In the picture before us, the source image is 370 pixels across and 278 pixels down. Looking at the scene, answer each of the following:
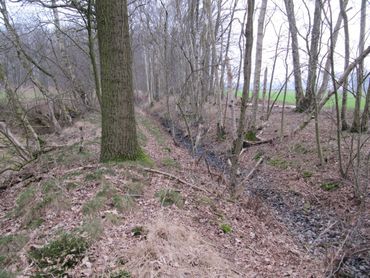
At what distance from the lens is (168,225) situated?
3.90 metres

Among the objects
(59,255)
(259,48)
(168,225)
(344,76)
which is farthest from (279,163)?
(59,255)

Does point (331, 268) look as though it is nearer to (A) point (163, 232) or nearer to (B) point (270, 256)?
(B) point (270, 256)

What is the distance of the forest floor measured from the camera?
332cm

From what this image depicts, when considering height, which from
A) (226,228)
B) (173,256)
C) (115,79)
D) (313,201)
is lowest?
(313,201)

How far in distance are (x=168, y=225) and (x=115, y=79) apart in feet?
9.98

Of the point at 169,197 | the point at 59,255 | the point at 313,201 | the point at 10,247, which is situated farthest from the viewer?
the point at 313,201

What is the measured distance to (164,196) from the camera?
4.91m

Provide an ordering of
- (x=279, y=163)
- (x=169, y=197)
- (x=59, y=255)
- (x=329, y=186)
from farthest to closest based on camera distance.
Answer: (x=279, y=163) < (x=329, y=186) < (x=169, y=197) < (x=59, y=255)

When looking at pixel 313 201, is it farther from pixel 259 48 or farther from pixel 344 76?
pixel 259 48

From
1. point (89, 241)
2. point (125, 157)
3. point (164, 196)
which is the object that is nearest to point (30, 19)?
point (125, 157)

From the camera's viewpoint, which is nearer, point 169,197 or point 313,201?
point 169,197

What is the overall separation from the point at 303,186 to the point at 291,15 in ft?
25.4

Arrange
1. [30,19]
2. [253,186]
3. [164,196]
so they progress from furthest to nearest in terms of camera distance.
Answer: [30,19], [253,186], [164,196]

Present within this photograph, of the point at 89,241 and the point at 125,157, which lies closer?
the point at 89,241
